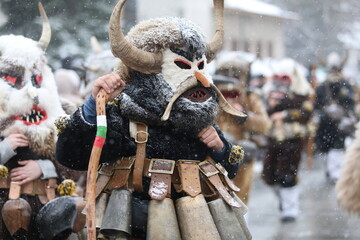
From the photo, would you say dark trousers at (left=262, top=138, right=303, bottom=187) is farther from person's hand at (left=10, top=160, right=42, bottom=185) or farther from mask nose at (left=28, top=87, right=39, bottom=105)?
mask nose at (left=28, top=87, right=39, bottom=105)

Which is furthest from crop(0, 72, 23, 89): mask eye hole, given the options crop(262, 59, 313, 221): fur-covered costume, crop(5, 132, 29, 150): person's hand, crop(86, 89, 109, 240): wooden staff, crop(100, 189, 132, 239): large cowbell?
crop(262, 59, 313, 221): fur-covered costume

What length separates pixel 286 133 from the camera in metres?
10.9

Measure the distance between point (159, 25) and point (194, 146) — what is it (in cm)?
76

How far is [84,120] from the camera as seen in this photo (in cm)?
442

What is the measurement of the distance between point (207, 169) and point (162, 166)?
30cm

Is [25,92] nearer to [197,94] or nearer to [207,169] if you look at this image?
[197,94]

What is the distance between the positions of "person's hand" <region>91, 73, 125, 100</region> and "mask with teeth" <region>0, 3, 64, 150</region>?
48.3 inches

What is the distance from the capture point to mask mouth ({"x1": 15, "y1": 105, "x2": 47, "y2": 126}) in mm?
5547

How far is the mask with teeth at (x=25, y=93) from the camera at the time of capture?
5457 mm

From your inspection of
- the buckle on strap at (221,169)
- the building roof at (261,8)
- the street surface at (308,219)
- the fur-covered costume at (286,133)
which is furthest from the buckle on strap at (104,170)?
the building roof at (261,8)

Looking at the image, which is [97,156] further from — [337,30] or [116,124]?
[337,30]

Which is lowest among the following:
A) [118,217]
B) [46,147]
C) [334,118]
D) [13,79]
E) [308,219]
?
[334,118]

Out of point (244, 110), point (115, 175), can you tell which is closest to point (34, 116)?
point (115, 175)

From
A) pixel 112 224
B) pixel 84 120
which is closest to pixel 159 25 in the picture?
pixel 84 120
